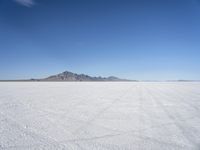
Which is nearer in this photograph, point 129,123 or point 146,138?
point 146,138

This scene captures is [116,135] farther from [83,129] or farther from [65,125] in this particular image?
[65,125]

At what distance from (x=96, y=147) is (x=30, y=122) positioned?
2437 mm

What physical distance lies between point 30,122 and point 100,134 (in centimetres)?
201

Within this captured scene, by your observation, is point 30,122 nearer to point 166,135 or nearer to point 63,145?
point 63,145

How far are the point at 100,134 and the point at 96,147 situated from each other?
0.77 m

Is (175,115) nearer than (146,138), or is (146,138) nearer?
(146,138)

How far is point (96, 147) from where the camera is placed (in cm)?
354

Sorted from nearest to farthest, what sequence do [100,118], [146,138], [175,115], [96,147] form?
[96,147]
[146,138]
[100,118]
[175,115]

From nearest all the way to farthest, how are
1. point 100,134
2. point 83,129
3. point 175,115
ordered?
point 100,134 → point 83,129 → point 175,115

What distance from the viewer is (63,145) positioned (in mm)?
3598

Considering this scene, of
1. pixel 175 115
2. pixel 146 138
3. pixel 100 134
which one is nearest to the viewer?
pixel 146 138

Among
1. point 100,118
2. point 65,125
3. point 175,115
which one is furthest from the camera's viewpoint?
point 175,115

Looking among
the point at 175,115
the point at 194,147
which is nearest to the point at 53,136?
the point at 194,147

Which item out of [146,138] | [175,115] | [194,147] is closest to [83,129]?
[146,138]
